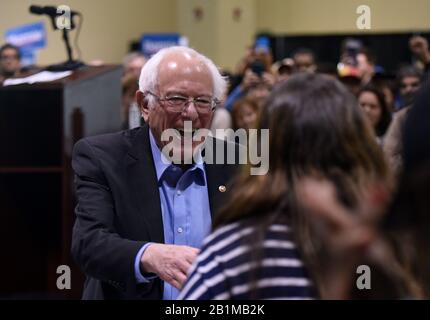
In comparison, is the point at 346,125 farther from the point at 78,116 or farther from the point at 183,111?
the point at 78,116

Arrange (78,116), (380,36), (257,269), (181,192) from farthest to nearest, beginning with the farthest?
(380,36) → (78,116) → (181,192) → (257,269)

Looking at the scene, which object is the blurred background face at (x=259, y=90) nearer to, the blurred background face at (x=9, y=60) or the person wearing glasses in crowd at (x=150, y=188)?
the blurred background face at (x=9, y=60)

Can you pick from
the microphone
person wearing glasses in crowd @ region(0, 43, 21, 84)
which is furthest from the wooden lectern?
person wearing glasses in crowd @ region(0, 43, 21, 84)

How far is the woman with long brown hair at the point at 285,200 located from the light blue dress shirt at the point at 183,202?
683 millimetres

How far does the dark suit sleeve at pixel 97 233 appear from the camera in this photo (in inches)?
67.5

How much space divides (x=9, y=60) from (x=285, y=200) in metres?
5.19

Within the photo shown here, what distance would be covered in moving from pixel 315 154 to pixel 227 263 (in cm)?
20

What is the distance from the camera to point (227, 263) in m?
1.15

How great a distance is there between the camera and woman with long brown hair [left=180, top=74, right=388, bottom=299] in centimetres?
114

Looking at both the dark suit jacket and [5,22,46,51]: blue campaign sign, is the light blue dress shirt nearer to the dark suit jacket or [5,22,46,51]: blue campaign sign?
the dark suit jacket

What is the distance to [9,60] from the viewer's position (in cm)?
601

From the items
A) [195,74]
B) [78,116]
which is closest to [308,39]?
[78,116]

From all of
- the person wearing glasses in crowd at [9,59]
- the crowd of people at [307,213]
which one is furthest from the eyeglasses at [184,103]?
the person wearing glasses in crowd at [9,59]
